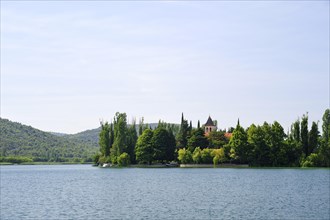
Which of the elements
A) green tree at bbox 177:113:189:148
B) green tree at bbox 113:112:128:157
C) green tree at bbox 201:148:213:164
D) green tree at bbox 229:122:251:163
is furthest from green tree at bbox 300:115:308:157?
green tree at bbox 113:112:128:157

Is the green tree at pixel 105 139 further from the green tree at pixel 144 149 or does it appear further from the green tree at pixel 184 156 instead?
the green tree at pixel 184 156

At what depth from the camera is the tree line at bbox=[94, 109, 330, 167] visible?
115m

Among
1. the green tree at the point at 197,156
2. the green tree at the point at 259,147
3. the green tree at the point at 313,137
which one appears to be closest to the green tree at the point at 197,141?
the green tree at the point at 197,156

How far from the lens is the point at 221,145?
13888 centimetres

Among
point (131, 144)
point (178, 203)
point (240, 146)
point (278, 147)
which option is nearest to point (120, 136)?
point (131, 144)

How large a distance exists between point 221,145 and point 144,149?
2197 cm

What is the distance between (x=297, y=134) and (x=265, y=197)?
225 ft

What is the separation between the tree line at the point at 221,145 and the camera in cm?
11481

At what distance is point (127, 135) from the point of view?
13775cm

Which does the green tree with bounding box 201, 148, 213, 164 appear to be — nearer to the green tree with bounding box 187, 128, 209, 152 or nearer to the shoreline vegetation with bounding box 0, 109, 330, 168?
the shoreline vegetation with bounding box 0, 109, 330, 168

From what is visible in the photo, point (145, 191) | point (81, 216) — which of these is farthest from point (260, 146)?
point (81, 216)

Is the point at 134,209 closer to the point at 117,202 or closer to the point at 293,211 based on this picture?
the point at 117,202

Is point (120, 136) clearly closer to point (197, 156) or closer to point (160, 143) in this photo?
point (160, 143)

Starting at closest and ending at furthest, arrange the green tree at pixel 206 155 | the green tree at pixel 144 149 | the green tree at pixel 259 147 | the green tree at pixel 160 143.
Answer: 1. the green tree at pixel 259 147
2. the green tree at pixel 206 155
3. the green tree at pixel 144 149
4. the green tree at pixel 160 143
